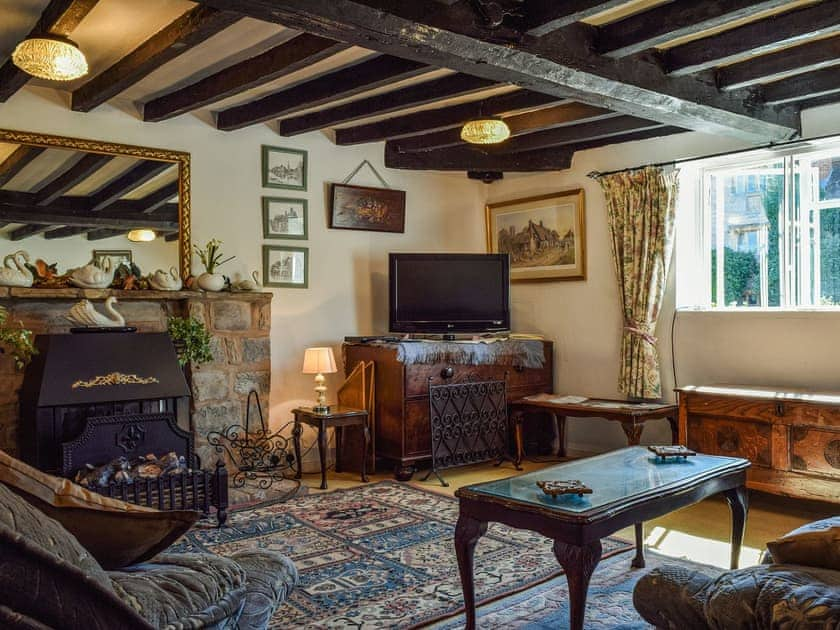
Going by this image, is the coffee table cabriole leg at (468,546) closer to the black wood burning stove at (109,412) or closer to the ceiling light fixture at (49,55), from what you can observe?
the black wood burning stove at (109,412)

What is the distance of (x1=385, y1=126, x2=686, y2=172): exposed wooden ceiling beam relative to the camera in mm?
5742

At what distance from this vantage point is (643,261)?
203 inches

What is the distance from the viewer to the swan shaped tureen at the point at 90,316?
4141mm

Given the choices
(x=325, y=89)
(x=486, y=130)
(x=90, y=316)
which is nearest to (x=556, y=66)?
(x=486, y=130)

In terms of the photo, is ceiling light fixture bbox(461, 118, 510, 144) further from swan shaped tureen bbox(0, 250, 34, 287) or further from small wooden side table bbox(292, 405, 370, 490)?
swan shaped tureen bbox(0, 250, 34, 287)

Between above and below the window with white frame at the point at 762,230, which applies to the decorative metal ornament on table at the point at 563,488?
below

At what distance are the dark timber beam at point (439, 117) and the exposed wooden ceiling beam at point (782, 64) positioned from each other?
936 millimetres

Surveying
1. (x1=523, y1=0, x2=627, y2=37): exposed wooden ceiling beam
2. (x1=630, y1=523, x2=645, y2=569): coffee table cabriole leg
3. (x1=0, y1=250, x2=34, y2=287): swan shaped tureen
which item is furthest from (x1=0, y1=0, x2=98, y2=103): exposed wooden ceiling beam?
(x1=630, y1=523, x2=645, y2=569): coffee table cabriole leg

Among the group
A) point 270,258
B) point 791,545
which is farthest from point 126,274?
point 791,545

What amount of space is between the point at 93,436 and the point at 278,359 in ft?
5.21

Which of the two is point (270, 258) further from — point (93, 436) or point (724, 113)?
point (724, 113)

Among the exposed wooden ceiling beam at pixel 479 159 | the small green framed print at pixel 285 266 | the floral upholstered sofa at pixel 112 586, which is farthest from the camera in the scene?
the exposed wooden ceiling beam at pixel 479 159

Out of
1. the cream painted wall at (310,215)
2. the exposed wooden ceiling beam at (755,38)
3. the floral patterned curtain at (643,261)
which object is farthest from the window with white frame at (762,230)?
the cream painted wall at (310,215)

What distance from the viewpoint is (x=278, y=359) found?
526 centimetres
